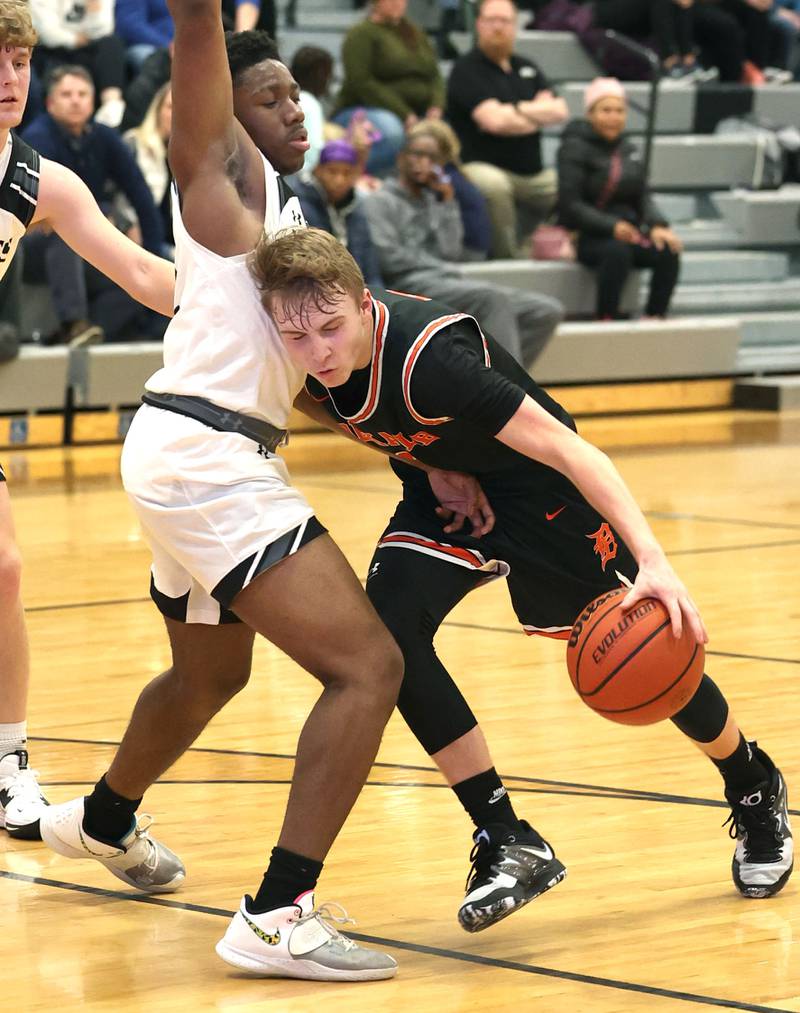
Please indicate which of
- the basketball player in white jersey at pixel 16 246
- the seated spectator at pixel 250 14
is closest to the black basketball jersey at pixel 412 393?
the basketball player in white jersey at pixel 16 246

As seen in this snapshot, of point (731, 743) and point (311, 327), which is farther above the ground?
point (311, 327)

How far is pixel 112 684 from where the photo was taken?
19.0 ft

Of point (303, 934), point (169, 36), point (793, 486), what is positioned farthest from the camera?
point (169, 36)

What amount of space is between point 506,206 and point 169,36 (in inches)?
94.6

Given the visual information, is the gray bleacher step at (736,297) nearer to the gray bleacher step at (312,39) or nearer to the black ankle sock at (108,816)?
the gray bleacher step at (312,39)

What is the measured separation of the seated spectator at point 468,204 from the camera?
463 inches

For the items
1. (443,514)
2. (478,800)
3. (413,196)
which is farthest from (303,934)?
(413,196)

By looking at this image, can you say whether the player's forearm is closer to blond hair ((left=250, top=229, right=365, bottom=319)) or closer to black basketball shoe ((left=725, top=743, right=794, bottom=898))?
blond hair ((left=250, top=229, right=365, bottom=319))

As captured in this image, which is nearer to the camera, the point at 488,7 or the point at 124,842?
the point at 124,842

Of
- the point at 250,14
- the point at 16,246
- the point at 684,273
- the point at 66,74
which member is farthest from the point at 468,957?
the point at 684,273

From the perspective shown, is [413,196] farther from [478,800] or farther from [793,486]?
[478,800]

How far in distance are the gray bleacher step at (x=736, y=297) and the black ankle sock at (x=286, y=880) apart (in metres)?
10.7

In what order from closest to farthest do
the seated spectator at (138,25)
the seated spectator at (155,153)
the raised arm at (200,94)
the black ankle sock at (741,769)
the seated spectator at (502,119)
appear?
the raised arm at (200,94) → the black ankle sock at (741,769) → the seated spectator at (155,153) → the seated spectator at (138,25) → the seated spectator at (502,119)

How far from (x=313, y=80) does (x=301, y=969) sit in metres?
9.13
